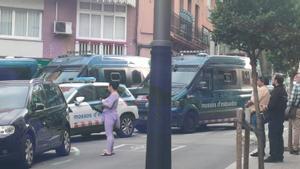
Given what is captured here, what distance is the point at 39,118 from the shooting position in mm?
12367

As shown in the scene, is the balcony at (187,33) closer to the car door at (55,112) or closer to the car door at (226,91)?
the car door at (226,91)

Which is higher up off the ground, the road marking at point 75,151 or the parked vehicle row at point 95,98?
Result: the parked vehicle row at point 95,98

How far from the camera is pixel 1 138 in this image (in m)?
11.1

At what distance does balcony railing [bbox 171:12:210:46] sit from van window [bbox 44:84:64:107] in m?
21.5

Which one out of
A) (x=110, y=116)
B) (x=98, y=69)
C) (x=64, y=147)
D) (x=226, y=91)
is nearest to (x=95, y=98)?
(x=110, y=116)

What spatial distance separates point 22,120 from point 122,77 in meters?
11.6

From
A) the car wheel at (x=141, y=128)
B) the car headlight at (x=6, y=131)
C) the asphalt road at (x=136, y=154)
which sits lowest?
the asphalt road at (x=136, y=154)

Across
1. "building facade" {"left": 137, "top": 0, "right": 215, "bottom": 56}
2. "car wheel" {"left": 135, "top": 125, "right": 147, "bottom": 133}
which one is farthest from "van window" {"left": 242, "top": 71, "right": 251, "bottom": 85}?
"building facade" {"left": 137, "top": 0, "right": 215, "bottom": 56}

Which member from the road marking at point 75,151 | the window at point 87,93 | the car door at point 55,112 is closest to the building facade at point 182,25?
the window at point 87,93

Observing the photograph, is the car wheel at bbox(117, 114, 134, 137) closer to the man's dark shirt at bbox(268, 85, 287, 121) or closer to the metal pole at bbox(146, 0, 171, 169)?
the man's dark shirt at bbox(268, 85, 287, 121)

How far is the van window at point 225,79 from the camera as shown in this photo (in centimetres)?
2169

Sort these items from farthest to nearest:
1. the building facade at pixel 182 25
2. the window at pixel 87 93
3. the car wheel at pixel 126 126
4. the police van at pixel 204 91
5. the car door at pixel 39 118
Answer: the building facade at pixel 182 25 < the police van at pixel 204 91 < the car wheel at pixel 126 126 < the window at pixel 87 93 < the car door at pixel 39 118

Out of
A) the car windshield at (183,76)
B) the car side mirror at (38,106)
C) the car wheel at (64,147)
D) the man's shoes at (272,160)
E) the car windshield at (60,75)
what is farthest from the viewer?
the car windshield at (60,75)

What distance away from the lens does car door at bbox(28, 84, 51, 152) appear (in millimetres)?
12133
